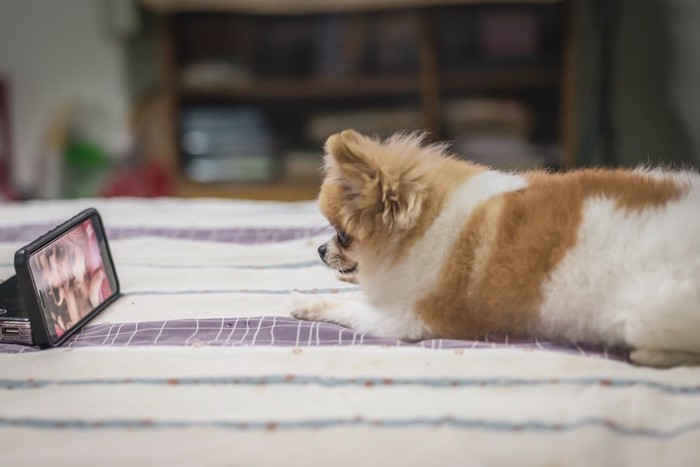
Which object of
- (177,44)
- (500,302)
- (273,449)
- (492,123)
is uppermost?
(177,44)

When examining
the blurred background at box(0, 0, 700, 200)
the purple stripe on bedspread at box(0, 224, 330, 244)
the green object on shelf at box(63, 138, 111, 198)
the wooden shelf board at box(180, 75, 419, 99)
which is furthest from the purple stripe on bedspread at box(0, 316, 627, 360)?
the green object on shelf at box(63, 138, 111, 198)

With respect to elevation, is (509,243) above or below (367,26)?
below

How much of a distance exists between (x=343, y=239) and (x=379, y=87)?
2.03 m

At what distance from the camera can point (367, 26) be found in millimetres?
3133

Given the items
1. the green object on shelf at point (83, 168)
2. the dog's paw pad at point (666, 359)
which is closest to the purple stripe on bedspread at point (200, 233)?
the dog's paw pad at point (666, 359)

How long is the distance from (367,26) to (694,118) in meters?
1.38

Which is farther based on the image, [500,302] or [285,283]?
[285,283]

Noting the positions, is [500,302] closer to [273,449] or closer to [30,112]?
[273,449]

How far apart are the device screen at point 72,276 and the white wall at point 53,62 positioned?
2419 millimetres

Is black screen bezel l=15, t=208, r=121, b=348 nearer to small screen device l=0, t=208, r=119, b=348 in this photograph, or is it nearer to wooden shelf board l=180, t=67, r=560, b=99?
small screen device l=0, t=208, r=119, b=348

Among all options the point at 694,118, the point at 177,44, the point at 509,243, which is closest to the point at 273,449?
the point at 509,243

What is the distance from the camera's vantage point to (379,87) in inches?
125

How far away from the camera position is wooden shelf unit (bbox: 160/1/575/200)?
10.0 feet

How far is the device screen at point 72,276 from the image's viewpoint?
1.15m
